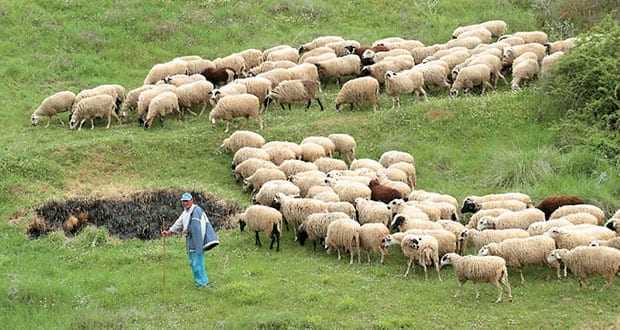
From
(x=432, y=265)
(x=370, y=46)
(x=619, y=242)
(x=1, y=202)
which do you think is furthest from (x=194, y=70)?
(x=619, y=242)

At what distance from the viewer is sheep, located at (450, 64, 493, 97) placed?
26.3 m

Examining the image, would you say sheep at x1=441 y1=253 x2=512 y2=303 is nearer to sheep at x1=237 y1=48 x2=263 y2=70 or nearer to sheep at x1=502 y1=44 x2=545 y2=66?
sheep at x1=502 y1=44 x2=545 y2=66

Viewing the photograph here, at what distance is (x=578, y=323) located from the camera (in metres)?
14.9

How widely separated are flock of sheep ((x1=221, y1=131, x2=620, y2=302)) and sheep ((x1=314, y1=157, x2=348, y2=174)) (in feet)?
0.08

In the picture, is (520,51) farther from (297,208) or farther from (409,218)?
(297,208)

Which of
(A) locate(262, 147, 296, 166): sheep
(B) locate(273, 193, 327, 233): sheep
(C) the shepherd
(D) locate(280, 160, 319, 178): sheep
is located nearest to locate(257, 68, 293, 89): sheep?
(A) locate(262, 147, 296, 166): sheep

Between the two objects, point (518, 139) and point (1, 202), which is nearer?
point (1, 202)

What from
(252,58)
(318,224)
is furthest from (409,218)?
(252,58)

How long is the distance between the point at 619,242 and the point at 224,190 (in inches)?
368

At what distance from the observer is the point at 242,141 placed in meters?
23.3

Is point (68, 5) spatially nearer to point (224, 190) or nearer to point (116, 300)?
point (224, 190)

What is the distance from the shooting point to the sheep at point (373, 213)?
62.2ft

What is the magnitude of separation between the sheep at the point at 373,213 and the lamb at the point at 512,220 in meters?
1.91

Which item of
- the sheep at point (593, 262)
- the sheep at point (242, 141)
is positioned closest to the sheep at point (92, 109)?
the sheep at point (242, 141)
